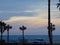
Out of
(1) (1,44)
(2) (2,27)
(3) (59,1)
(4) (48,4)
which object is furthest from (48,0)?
(2) (2,27)

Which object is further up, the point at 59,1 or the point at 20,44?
the point at 59,1

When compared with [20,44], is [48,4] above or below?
above

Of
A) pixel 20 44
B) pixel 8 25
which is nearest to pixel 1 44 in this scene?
pixel 20 44

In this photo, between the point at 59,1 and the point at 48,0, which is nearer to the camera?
the point at 59,1

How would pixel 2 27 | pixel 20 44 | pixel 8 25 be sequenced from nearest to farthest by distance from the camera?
pixel 20 44
pixel 2 27
pixel 8 25

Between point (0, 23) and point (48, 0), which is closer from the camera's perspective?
point (48, 0)

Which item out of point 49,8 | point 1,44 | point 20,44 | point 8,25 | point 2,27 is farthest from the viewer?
point 8,25

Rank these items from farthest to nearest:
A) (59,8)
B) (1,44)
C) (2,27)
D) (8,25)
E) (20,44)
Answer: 1. (8,25)
2. (2,27)
3. (1,44)
4. (20,44)
5. (59,8)

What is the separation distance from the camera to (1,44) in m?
40.5

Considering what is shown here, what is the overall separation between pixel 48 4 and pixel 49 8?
0.83 meters

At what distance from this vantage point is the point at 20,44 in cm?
3706

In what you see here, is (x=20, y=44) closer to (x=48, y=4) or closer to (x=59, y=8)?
(x=48, y=4)

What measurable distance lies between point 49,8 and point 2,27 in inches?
1089

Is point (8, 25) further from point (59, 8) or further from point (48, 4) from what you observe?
point (59, 8)
